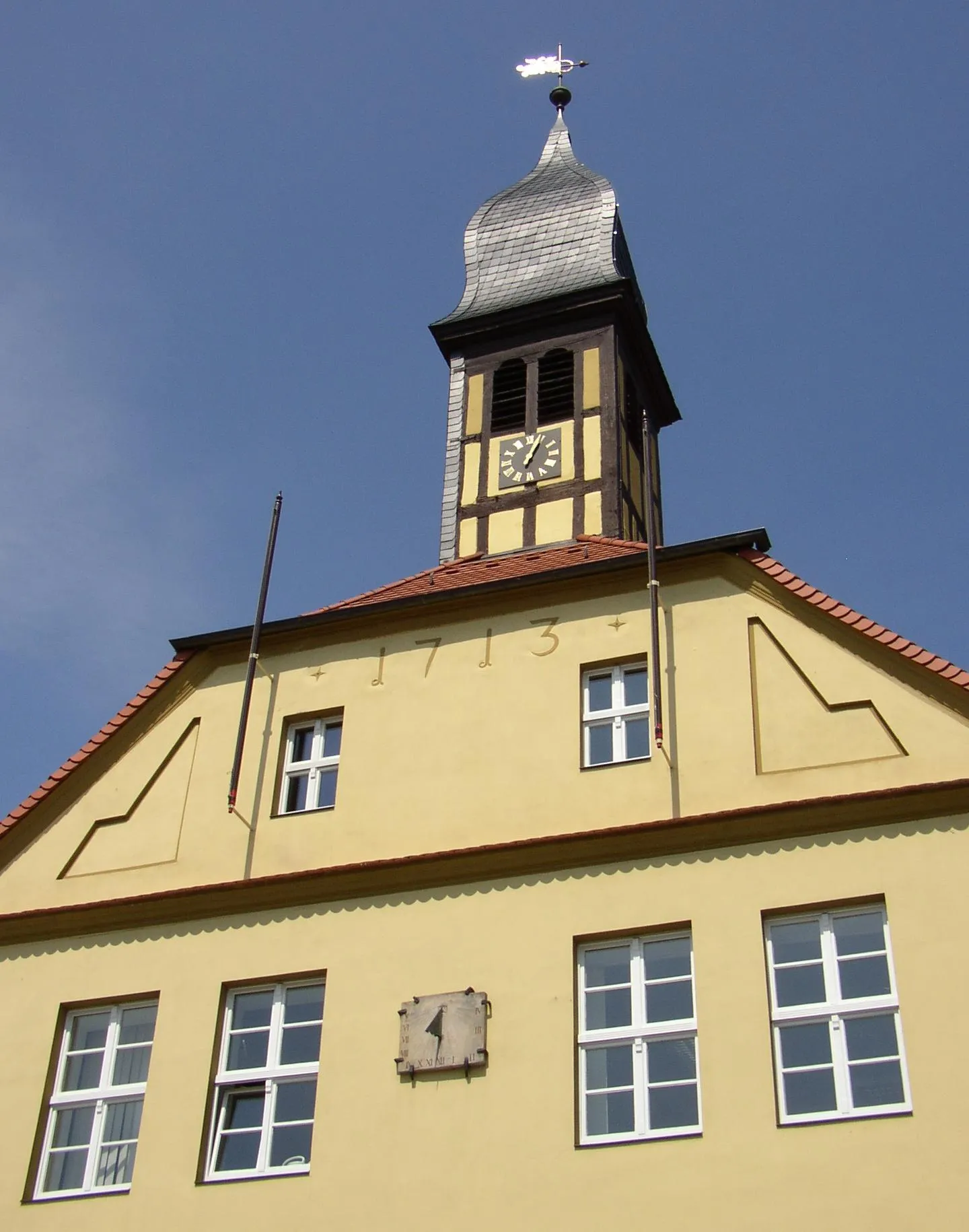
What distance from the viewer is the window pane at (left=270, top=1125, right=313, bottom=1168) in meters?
14.1

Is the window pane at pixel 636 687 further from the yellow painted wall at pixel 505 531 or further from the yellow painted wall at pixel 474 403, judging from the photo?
the yellow painted wall at pixel 474 403

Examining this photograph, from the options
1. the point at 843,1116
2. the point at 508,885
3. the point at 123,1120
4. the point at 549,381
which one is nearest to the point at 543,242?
the point at 549,381

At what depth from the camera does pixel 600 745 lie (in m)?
15.6

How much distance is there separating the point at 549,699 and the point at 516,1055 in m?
3.47

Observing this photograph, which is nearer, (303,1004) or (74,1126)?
(303,1004)

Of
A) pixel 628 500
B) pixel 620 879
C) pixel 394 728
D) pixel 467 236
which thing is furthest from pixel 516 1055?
pixel 467 236

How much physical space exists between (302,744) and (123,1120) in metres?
3.87

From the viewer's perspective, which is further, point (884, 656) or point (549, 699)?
point (549, 699)

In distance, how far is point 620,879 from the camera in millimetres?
14516

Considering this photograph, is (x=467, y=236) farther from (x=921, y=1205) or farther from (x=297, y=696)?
(x=921, y=1205)

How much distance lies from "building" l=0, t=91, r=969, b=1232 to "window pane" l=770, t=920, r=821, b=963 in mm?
27

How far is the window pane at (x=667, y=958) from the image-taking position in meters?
13.9

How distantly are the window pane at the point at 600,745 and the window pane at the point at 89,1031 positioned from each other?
4.85 meters

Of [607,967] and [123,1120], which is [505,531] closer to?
[607,967]
